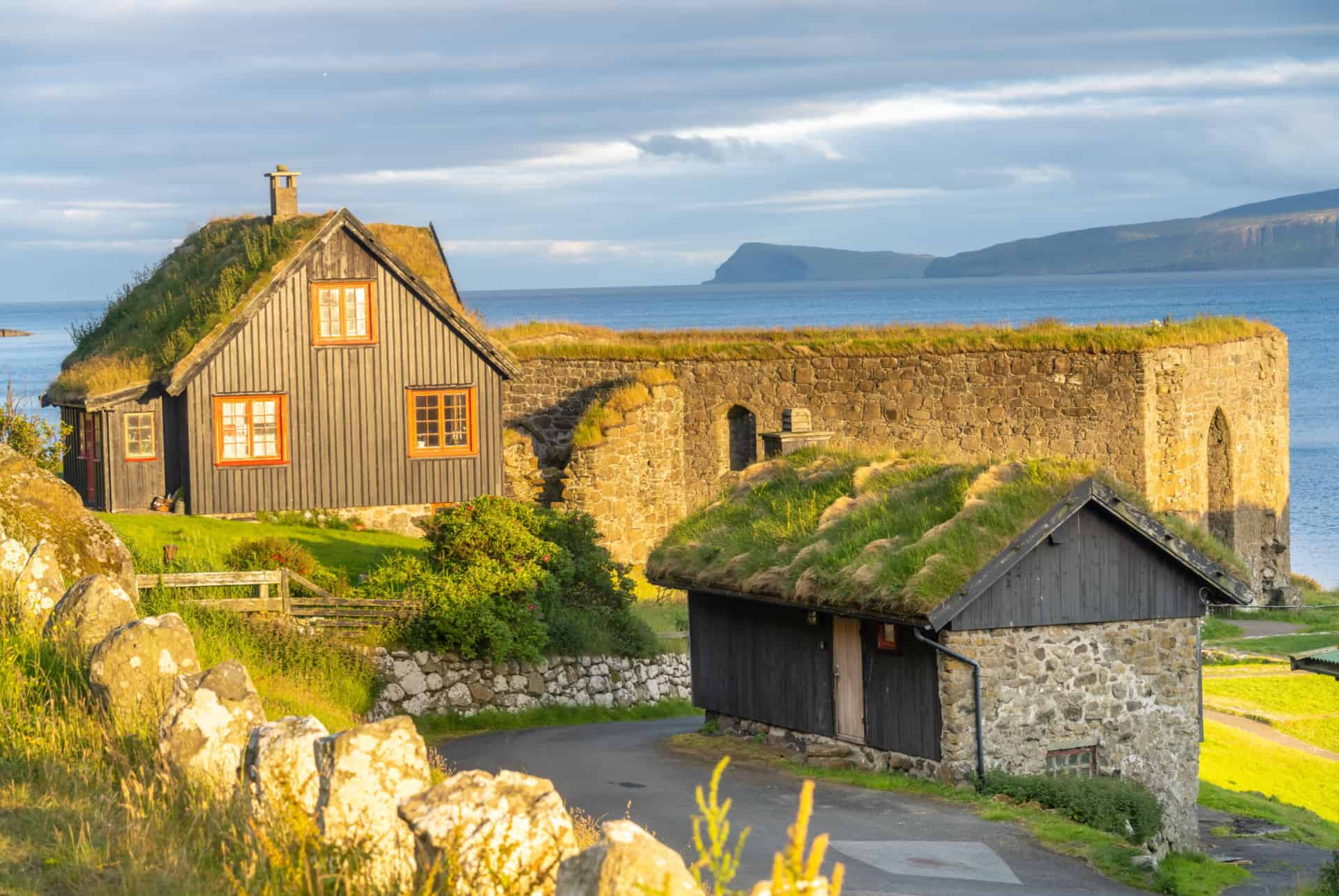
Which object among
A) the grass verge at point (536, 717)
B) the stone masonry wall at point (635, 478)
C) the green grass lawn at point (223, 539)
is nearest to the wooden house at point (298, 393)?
the green grass lawn at point (223, 539)

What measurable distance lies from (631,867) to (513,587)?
19.9 meters

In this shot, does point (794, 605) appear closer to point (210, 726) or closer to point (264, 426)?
point (210, 726)

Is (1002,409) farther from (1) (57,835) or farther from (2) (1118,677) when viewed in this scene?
(1) (57,835)

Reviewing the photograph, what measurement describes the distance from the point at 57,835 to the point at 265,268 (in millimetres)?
27278

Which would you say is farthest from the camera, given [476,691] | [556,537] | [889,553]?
[556,537]

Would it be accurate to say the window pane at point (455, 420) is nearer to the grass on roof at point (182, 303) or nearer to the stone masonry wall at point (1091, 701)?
the grass on roof at point (182, 303)

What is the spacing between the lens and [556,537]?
28.3m

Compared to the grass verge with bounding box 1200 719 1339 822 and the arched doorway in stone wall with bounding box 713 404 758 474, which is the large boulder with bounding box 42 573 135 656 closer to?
the grass verge with bounding box 1200 719 1339 822

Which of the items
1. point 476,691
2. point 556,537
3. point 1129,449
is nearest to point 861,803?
point 476,691

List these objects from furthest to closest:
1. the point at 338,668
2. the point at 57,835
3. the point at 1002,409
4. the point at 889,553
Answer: the point at 1002,409 → the point at 338,668 → the point at 889,553 → the point at 57,835

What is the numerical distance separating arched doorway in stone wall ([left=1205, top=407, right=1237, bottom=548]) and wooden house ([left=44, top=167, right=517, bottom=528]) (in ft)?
55.3

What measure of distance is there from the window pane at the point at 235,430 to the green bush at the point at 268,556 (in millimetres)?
6229

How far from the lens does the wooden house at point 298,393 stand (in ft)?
110

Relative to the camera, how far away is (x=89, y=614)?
12.1 m
